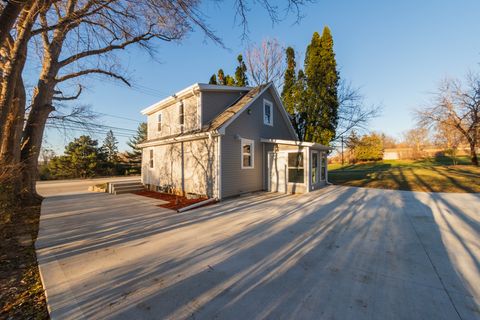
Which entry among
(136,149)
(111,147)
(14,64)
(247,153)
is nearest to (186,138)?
(247,153)

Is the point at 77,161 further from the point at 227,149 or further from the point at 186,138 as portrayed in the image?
the point at 227,149

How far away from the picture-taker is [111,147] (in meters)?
29.1

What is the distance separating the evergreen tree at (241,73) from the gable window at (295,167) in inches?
423

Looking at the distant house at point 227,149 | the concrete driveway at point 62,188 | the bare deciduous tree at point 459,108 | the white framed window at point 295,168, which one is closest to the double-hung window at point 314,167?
the distant house at point 227,149

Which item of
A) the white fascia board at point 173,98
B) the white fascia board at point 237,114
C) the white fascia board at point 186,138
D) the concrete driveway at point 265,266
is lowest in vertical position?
the concrete driveway at point 265,266

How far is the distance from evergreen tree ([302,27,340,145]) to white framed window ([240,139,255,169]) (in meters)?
7.54

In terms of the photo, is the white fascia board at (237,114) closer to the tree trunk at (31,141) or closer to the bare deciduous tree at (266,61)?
the tree trunk at (31,141)

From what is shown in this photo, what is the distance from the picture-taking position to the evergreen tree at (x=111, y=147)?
27.6 metres

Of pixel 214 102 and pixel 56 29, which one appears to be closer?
pixel 56 29

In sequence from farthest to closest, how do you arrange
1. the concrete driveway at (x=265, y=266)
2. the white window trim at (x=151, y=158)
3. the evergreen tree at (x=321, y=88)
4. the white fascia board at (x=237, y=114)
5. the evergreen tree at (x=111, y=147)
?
the evergreen tree at (x=111, y=147) < the evergreen tree at (x=321, y=88) < the white window trim at (x=151, y=158) < the white fascia board at (x=237, y=114) < the concrete driveway at (x=265, y=266)

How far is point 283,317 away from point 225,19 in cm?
525

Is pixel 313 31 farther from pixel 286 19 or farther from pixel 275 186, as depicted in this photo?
pixel 286 19

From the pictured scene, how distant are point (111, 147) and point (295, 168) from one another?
28.9m

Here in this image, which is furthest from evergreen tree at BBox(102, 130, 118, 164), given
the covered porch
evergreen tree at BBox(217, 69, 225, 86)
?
the covered porch
